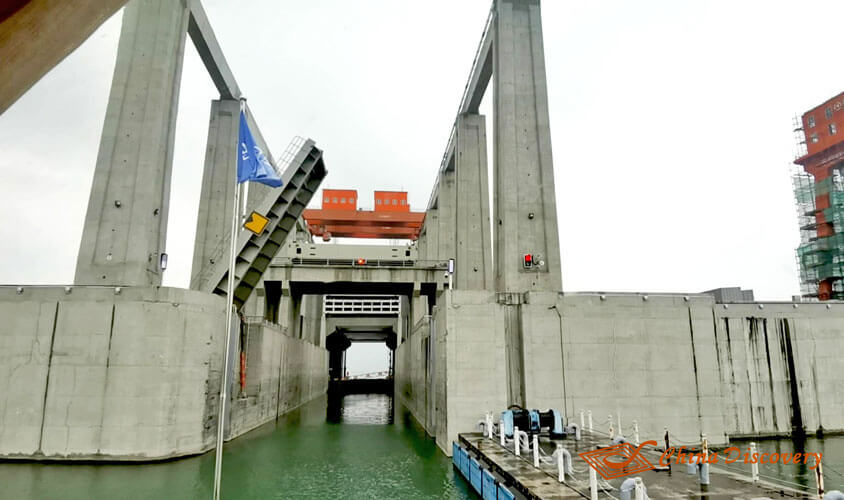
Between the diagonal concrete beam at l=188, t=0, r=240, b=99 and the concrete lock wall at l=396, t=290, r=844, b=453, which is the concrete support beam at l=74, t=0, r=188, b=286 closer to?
the diagonal concrete beam at l=188, t=0, r=240, b=99

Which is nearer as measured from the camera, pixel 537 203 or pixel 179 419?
pixel 179 419

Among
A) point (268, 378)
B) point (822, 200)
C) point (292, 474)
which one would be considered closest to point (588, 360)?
point (292, 474)

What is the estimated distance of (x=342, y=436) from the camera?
2606 centimetres

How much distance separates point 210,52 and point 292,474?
2187cm

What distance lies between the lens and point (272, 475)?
16.9 meters

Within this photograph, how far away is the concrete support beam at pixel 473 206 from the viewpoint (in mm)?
35625

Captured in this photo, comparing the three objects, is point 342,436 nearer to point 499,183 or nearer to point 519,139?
point 499,183

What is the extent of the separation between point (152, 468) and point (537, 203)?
18123mm

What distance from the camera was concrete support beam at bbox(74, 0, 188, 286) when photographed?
802 inches

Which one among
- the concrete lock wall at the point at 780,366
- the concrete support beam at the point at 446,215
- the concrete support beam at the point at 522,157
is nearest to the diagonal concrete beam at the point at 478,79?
the concrete support beam at the point at 522,157

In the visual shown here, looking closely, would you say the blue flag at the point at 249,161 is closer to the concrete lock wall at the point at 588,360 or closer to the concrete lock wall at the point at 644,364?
the concrete lock wall at the point at 588,360

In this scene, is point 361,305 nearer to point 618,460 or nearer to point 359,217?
point 359,217

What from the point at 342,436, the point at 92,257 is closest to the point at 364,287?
the point at 342,436

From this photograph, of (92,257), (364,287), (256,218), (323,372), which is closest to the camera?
(256,218)
